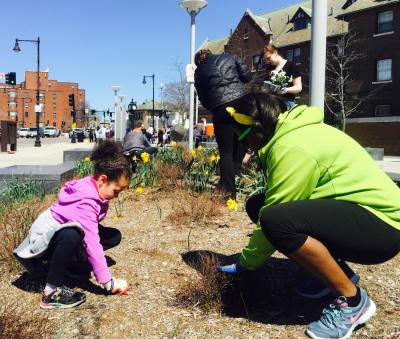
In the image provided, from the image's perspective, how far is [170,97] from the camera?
55844 millimetres

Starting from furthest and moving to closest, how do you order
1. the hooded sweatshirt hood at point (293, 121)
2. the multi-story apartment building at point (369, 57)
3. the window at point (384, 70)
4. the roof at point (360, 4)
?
1. the roof at point (360, 4)
2. the window at point (384, 70)
3. the multi-story apartment building at point (369, 57)
4. the hooded sweatshirt hood at point (293, 121)

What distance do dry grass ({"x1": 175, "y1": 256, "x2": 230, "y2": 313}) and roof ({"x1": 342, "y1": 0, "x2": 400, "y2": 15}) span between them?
2997 centimetres

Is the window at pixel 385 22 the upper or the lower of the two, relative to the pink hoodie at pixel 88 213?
upper

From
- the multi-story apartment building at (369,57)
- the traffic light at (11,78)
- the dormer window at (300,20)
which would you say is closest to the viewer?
the multi-story apartment building at (369,57)

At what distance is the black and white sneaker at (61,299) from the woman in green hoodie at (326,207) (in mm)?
A: 1173

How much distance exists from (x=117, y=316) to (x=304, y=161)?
4.22ft

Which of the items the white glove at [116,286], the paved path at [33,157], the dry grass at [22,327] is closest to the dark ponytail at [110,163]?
the white glove at [116,286]

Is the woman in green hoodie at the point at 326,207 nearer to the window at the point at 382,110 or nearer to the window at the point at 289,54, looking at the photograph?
the window at the point at 382,110

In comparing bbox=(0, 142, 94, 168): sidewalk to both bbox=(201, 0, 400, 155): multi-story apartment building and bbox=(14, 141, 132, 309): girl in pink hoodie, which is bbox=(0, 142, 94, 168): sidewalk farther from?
bbox=(201, 0, 400, 155): multi-story apartment building

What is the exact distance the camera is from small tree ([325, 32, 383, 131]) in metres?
30.0

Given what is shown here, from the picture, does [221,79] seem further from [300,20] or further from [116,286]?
[300,20]

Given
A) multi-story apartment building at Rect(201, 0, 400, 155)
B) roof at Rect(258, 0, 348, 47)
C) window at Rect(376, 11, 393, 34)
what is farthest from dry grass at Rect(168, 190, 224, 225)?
roof at Rect(258, 0, 348, 47)

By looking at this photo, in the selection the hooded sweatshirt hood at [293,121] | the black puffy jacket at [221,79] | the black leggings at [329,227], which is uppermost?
the black puffy jacket at [221,79]

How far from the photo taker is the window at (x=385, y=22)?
2881cm
